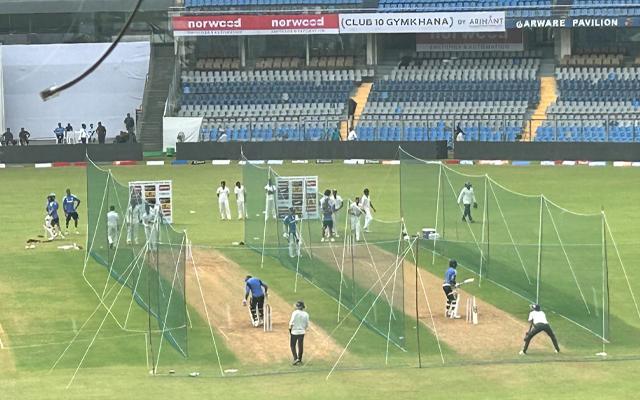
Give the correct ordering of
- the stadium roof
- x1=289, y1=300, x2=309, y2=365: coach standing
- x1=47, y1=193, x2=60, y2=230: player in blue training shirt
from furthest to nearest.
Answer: the stadium roof
x1=47, y1=193, x2=60, y2=230: player in blue training shirt
x1=289, y1=300, x2=309, y2=365: coach standing

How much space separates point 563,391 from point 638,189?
31.2 meters

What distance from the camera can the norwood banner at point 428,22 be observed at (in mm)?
75750

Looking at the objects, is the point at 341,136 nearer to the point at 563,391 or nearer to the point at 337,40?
the point at 337,40

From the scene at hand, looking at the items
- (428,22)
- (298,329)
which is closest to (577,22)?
(428,22)

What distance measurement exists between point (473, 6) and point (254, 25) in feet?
40.1

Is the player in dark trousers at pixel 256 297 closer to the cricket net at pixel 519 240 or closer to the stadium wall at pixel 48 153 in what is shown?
the cricket net at pixel 519 240

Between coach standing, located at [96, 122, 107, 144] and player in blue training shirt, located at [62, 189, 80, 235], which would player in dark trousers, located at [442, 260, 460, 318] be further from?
coach standing, located at [96, 122, 107, 144]

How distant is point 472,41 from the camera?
79.8m

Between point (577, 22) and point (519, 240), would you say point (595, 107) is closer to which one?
point (577, 22)

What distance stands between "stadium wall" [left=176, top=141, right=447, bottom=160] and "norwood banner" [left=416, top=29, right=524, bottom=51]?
1123 centimetres

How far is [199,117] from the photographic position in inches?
3000

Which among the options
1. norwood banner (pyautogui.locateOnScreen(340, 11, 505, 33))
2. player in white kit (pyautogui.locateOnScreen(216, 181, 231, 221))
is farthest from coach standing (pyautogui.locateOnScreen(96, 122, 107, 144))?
player in white kit (pyautogui.locateOnScreen(216, 181, 231, 221))

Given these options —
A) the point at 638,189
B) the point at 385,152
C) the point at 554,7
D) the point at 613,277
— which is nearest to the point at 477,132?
the point at 385,152

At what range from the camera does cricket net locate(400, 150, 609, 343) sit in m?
33.3
